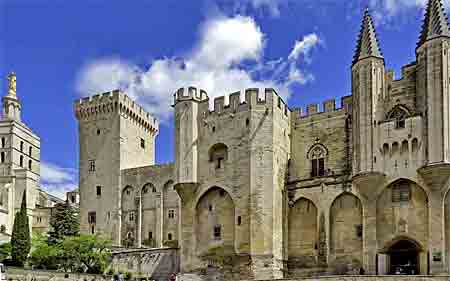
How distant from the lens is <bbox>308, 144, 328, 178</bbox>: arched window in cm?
4381

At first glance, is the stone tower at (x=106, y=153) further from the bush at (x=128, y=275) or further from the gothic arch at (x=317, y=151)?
the gothic arch at (x=317, y=151)

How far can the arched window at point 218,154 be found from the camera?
4316cm

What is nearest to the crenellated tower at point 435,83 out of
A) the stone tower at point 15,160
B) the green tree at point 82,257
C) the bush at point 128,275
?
the bush at point 128,275

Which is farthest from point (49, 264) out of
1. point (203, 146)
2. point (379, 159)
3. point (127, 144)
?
point (379, 159)

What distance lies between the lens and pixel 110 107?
61000 millimetres

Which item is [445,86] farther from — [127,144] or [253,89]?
[127,144]

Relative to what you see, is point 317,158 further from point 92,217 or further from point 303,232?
point 92,217

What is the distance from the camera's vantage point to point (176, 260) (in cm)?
4462

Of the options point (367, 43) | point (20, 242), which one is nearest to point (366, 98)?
point (367, 43)

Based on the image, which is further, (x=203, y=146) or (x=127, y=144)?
(x=127, y=144)

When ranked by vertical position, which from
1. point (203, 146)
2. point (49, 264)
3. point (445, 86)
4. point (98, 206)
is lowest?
point (49, 264)

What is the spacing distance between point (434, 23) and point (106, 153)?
32.5 m

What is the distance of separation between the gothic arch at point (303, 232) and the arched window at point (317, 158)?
83.7 inches

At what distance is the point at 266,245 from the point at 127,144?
24709 millimetres
